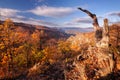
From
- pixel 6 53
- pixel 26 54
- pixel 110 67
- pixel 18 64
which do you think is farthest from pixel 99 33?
pixel 26 54

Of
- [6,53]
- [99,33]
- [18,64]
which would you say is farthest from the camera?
[18,64]

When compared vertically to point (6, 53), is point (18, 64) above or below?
below

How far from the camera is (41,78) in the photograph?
26547 millimetres

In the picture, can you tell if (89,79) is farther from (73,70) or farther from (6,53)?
(6,53)

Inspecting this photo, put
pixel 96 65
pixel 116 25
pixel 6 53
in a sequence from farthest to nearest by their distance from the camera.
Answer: pixel 116 25
pixel 6 53
pixel 96 65

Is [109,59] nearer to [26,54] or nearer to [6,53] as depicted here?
[6,53]

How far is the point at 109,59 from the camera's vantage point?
20.3m

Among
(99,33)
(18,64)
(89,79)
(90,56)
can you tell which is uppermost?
(99,33)

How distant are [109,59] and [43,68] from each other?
40.2 feet

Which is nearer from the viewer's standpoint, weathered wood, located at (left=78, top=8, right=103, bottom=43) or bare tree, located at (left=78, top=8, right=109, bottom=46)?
bare tree, located at (left=78, top=8, right=109, bottom=46)

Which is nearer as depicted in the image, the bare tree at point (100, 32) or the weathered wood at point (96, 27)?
the bare tree at point (100, 32)

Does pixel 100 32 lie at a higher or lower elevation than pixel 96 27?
lower

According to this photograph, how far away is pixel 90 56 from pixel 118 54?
3.09 metres

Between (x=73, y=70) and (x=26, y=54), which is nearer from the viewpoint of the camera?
(x=73, y=70)
